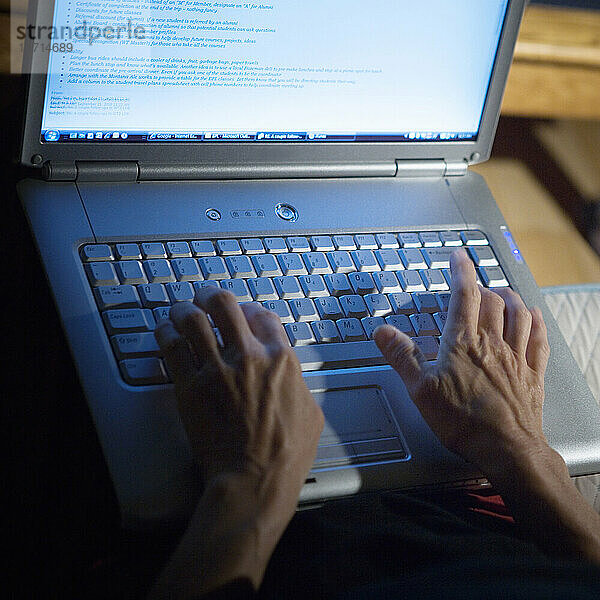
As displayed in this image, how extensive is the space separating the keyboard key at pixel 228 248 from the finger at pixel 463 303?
0.20 m

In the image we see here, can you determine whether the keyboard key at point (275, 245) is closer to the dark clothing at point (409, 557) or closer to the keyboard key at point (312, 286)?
the keyboard key at point (312, 286)

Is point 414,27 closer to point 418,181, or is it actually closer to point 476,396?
point 418,181

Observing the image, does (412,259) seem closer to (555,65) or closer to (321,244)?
(321,244)

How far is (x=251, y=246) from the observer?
70 centimetres

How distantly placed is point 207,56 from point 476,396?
0.38m

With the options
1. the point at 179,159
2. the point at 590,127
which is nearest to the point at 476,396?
the point at 179,159

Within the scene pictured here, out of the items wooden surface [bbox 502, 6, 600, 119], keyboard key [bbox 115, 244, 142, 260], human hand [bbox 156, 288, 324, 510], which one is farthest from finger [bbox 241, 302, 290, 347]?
wooden surface [bbox 502, 6, 600, 119]

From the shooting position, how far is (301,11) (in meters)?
0.68

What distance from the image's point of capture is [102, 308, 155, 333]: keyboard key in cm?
60

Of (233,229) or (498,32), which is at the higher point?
(498,32)

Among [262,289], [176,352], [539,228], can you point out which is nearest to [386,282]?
[262,289]

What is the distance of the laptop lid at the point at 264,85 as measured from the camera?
63 centimetres

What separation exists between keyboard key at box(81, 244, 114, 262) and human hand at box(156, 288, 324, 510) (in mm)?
90

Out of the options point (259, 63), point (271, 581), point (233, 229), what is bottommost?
point (271, 581)
